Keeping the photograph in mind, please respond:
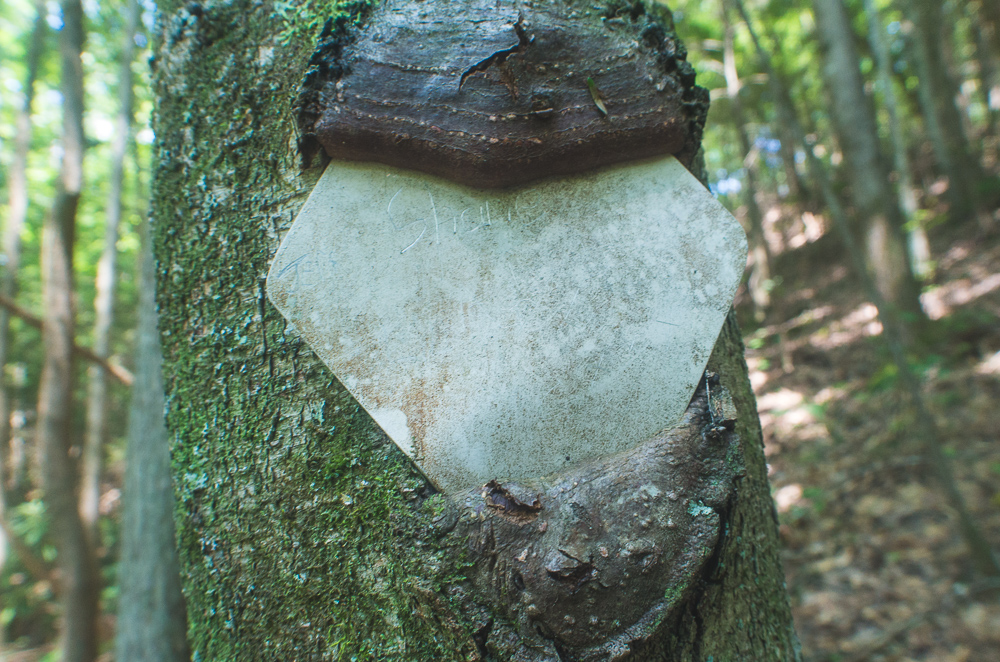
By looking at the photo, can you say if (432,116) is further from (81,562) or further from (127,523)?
(81,562)

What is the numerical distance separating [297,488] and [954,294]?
6409 millimetres

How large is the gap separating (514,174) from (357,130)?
0.67 feet

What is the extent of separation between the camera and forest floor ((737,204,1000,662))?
87.4 inches

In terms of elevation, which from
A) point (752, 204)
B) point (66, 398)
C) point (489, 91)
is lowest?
point (489, 91)

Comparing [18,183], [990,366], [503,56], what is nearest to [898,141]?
[990,366]

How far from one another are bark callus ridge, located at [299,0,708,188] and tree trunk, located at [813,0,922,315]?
4.29 meters

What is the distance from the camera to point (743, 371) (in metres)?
0.80

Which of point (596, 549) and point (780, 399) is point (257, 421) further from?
point (780, 399)

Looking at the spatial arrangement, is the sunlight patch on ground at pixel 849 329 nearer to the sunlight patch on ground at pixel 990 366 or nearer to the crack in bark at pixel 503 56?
the sunlight patch on ground at pixel 990 366

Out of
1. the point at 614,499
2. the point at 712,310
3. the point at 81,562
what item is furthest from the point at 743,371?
the point at 81,562

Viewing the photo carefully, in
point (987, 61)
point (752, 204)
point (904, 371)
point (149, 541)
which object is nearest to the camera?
point (149, 541)

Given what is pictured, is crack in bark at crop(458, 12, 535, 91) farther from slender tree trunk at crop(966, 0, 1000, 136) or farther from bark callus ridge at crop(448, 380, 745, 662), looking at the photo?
slender tree trunk at crop(966, 0, 1000, 136)

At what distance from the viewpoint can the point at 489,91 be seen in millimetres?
626

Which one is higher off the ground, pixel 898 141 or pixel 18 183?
pixel 18 183
